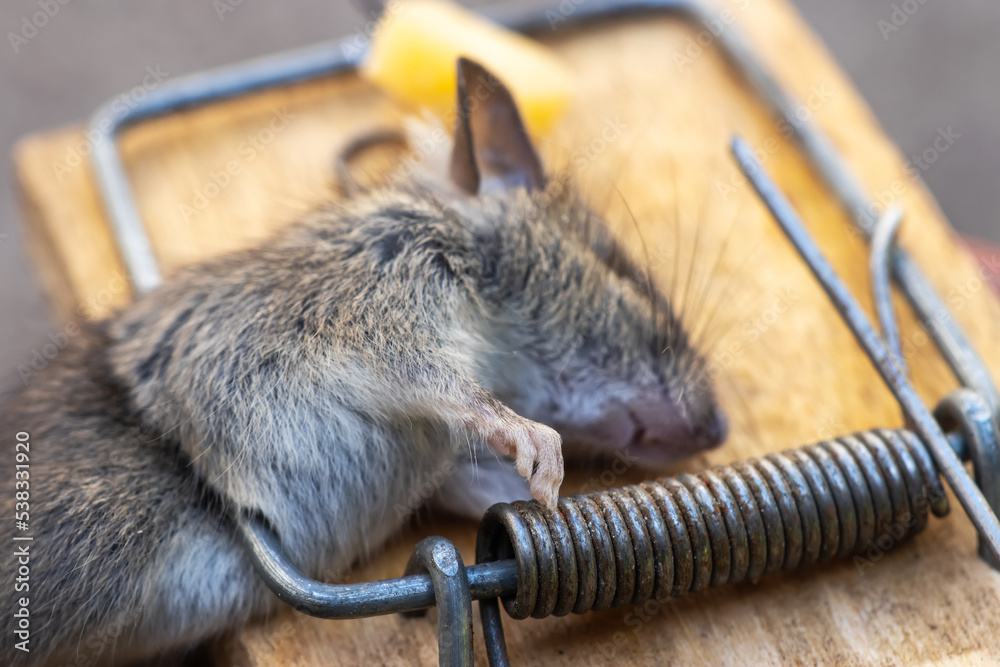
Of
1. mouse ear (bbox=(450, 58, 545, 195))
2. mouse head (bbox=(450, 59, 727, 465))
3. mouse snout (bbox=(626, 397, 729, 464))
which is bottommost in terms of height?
mouse snout (bbox=(626, 397, 729, 464))

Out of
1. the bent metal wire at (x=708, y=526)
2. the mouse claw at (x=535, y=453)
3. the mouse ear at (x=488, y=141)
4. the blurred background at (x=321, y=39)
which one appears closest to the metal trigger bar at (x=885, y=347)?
the bent metal wire at (x=708, y=526)

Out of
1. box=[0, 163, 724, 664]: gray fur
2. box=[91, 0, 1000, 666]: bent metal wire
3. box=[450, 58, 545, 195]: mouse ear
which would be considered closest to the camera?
box=[91, 0, 1000, 666]: bent metal wire

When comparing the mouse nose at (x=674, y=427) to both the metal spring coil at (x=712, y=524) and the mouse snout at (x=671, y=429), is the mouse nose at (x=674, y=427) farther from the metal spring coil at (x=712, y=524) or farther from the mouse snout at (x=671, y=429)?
the metal spring coil at (x=712, y=524)

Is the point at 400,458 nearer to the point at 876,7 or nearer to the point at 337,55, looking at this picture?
the point at 337,55

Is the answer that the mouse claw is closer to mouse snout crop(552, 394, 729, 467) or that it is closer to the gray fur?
the gray fur

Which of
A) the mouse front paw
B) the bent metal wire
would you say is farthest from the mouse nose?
the mouse front paw

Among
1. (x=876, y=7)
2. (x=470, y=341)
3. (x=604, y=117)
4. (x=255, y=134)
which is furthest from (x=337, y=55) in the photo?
(x=876, y=7)

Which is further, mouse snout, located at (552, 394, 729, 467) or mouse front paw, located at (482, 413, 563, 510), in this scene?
mouse snout, located at (552, 394, 729, 467)

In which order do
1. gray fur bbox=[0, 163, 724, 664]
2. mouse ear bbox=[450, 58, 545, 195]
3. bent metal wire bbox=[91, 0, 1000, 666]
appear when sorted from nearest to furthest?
bent metal wire bbox=[91, 0, 1000, 666] → gray fur bbox=[0, 163, 724, 664] → mouse ear bbox=[450, 58, 545, 195]
